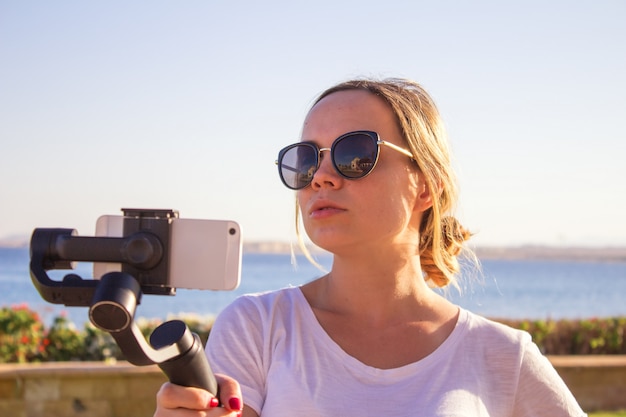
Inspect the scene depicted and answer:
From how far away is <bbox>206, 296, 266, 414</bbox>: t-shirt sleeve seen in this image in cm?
206

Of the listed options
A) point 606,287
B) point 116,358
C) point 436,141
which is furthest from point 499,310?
point 436,141

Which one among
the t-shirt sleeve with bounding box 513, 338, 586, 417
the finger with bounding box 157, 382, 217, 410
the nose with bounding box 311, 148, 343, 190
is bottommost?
the t-shirt sleeve with bounding box 513, 338, 586, 417

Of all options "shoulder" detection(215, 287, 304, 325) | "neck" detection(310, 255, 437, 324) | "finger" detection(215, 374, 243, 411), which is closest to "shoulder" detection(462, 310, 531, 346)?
"neck" detection(310, 255, 437, 324)

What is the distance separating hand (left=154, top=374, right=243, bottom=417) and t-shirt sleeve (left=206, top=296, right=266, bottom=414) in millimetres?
609

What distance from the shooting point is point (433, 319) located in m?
2.42

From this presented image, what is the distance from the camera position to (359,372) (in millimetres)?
2174

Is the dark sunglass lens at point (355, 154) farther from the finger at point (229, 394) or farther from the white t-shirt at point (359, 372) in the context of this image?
the finger at point (229, 394)

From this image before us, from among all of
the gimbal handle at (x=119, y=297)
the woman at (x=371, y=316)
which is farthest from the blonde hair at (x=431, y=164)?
the gimbal handle at (x=119, y=297)

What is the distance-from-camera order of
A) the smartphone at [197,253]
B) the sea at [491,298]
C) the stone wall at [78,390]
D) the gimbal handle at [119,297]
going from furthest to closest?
1. the sea at [491,298]
2. the stone wall at [78,390]
3. the smartphone at [197,253]
4. the gimbal handle at [119,297]

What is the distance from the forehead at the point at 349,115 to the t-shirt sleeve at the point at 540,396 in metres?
0.79

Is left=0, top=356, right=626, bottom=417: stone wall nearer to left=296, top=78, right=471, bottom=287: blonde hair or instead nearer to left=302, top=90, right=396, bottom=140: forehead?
left=296, top=78, right=471, bottom=287: blonde hair

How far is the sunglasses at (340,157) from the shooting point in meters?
2.28

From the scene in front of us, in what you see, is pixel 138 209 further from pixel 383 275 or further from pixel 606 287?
pixel 606 287

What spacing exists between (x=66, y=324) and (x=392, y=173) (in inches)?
263
